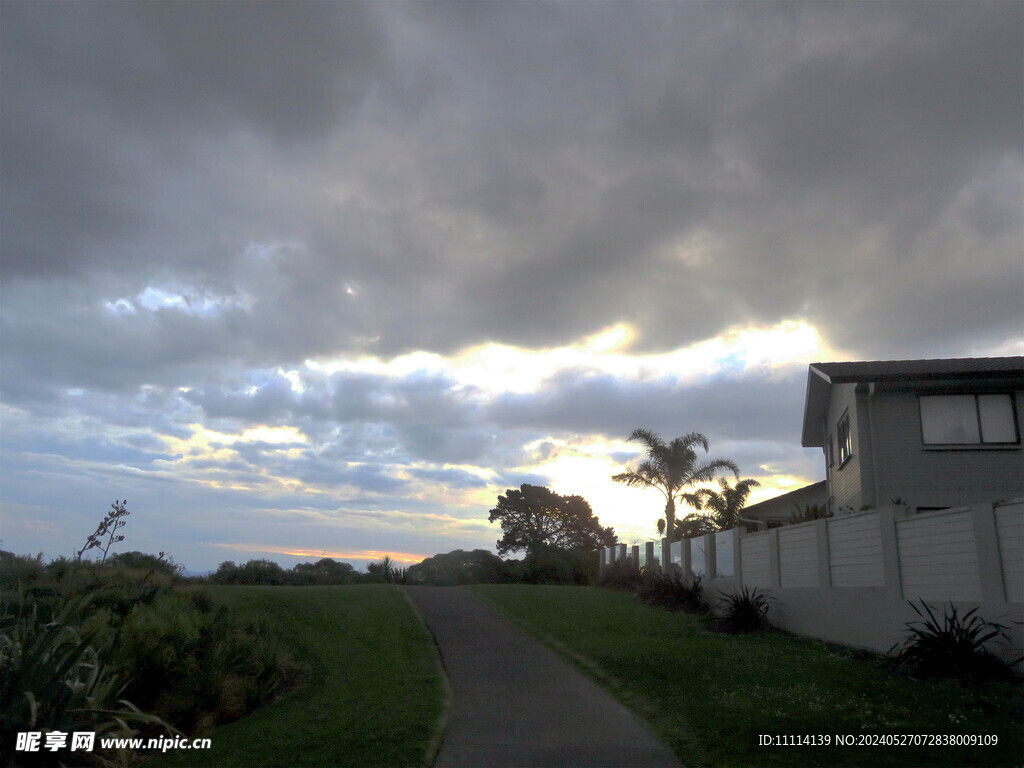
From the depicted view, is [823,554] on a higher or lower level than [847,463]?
lower

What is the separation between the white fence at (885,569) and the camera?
9.46 m

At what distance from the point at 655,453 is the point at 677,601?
692 inches

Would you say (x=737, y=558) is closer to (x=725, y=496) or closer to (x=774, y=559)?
(x=774, y=559)

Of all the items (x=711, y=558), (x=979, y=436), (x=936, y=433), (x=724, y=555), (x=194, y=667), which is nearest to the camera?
(x=194, y=667)

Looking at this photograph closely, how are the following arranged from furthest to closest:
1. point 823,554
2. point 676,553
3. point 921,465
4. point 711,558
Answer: point 676,553 < point 711,558 < point 921,465 < point 823,554

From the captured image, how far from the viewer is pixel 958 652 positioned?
9102 millimetres

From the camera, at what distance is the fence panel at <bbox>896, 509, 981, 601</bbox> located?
994 cm

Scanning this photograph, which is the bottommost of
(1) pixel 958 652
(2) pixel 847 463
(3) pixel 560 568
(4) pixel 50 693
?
(4) pixel 50 693

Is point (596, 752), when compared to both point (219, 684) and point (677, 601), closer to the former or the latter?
point (219, 684)

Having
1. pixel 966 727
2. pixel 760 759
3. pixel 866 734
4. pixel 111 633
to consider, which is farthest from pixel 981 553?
pixel 111 633

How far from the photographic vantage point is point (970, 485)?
1880 cm

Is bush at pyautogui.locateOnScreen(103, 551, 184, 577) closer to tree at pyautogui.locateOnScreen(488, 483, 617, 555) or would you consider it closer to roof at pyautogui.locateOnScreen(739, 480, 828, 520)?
roof at pyautogui.locateOnScreen(739, 480, 828, 520)

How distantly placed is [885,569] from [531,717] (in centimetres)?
661

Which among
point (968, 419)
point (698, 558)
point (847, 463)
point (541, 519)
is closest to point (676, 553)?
point (698, 558)
